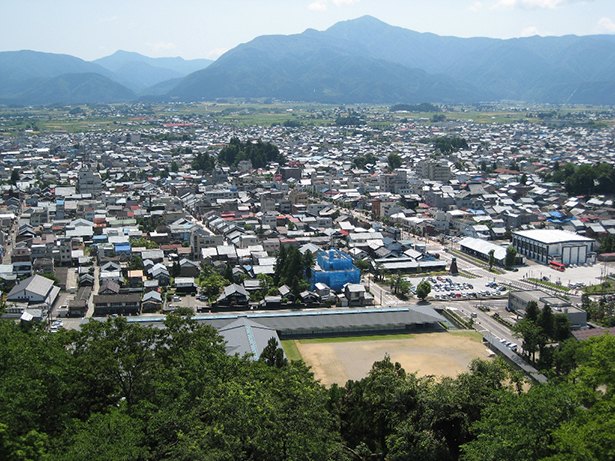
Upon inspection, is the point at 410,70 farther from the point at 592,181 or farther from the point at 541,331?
the point at 541,331

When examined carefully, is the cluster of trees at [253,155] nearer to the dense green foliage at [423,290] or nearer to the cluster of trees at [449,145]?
the cluster of trees at [449,145]

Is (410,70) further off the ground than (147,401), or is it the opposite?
(410,70)

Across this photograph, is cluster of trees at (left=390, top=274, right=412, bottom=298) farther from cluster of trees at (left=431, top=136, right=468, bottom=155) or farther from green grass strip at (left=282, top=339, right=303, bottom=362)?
cluster of trees at (left=431, top=136, right=468, bottom=155)

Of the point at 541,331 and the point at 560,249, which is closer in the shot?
the point at 541,331

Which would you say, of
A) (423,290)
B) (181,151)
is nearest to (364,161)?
(181,151)

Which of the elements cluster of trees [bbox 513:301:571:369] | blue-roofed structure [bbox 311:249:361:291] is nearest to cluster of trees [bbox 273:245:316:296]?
blue-roofed structure [bbox 311:249:361:291]

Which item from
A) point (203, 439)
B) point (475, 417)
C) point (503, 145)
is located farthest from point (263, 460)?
point (503, 145)

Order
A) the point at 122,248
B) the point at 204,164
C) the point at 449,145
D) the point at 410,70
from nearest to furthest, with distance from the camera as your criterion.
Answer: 1. the point at 122,248
2. the point at 204,164
3. the point at 449,145
4. the point at 410,70
